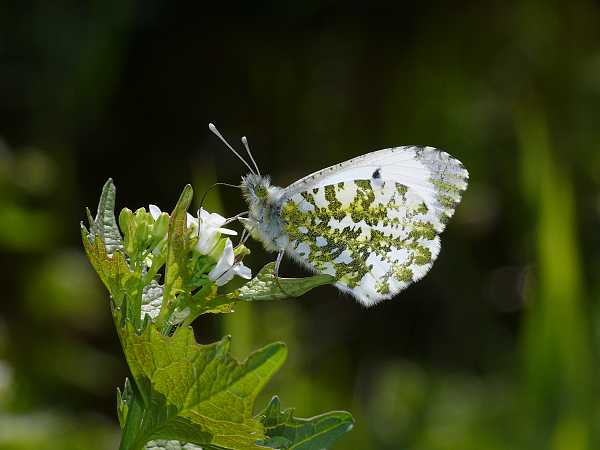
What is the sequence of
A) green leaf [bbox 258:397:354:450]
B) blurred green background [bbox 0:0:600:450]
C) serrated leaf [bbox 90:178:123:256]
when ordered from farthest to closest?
1. blurred green background [bbox 0:0:600:450]
2. serrated leaf [bbox 90:178:123:256]
3. green leaf [bbox 258:397:354:450]

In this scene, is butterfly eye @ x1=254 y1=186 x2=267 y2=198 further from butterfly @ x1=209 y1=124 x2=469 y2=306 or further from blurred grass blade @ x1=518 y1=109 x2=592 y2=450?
blurred grass blade @ x1=518 y1=109 x2=592 y2=450

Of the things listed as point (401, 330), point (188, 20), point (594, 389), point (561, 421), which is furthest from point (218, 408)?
point (188, 20)

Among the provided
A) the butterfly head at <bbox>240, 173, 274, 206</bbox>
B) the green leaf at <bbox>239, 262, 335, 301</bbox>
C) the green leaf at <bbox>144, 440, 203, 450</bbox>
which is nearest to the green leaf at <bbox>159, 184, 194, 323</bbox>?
the green leaf at <bbox>239, 262, 335, 301</bbox>

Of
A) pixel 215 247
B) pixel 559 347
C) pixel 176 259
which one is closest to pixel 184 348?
pixel 176 259

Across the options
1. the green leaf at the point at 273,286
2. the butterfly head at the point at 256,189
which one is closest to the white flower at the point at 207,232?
the green leaf at the point at 273,286

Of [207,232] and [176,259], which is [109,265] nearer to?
[176,259]

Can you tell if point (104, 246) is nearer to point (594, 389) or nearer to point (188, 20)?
point (594, 389)

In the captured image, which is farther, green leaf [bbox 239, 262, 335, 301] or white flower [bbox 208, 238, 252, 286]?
white flower [bbox 208, 238, 252, 286]

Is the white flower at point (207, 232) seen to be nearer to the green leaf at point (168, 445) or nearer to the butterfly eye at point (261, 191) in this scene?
the green leaf at point (168, 445)
